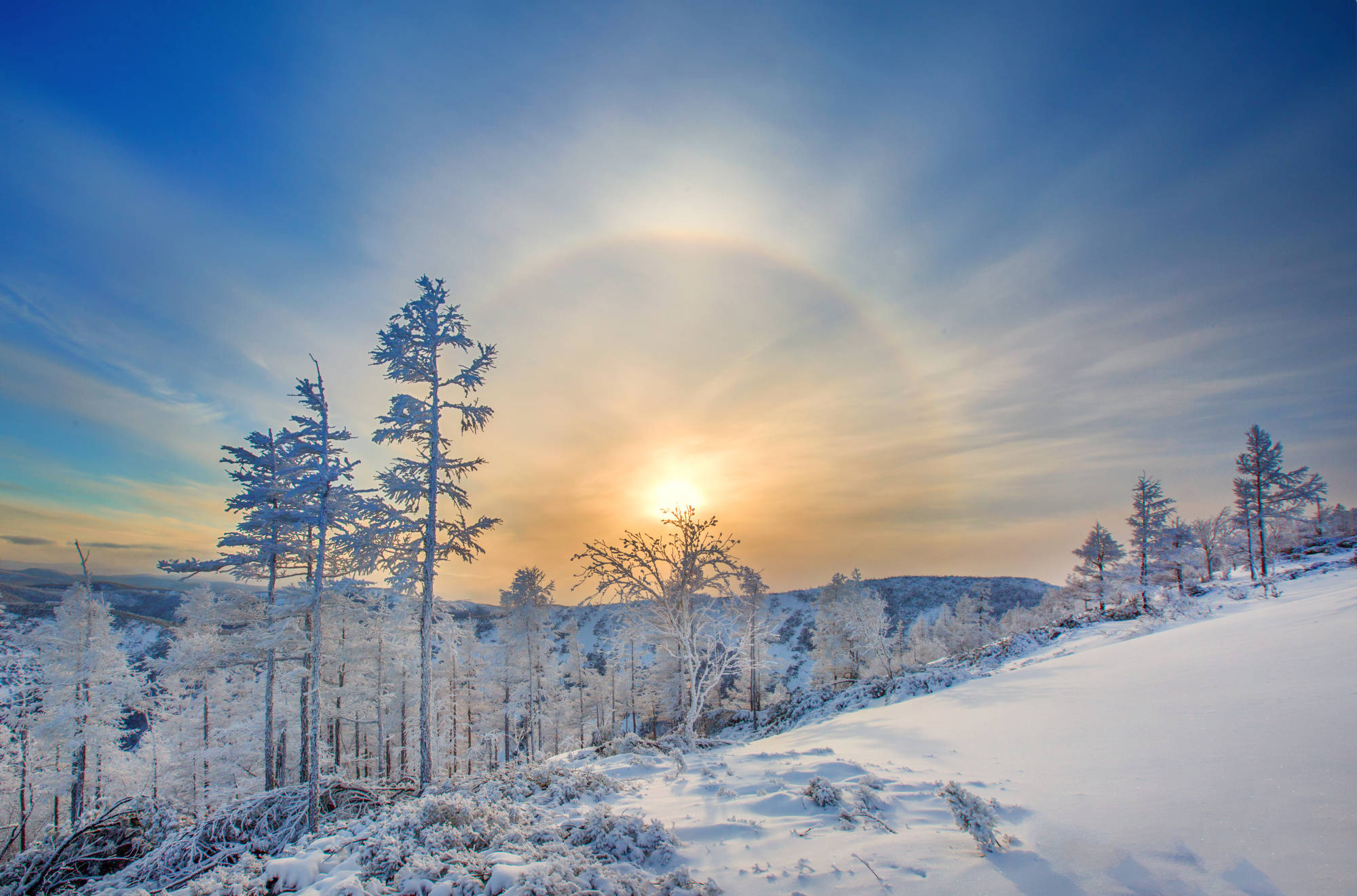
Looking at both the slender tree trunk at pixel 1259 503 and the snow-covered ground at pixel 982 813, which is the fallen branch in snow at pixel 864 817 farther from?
the slender tree trunk at pixel 1259 503

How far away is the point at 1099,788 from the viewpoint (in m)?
4.73

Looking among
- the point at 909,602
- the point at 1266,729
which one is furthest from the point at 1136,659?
the point at 909,602

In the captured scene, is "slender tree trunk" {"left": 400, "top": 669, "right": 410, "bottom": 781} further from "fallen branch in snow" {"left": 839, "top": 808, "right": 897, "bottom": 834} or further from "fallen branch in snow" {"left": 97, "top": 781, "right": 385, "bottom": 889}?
"fallen branch in snow" {"left": 839, "top": 808, "right": 897, "bottom": 834}

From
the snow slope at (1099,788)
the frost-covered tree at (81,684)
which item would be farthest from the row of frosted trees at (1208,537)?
the frost-covered tree at (81,684)

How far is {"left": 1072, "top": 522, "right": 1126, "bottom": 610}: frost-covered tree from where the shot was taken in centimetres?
3709

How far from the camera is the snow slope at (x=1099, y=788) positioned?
3.25m

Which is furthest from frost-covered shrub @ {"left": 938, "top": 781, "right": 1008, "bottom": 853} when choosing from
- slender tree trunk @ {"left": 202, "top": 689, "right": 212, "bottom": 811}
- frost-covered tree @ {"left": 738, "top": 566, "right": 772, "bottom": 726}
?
slender tree trunk @ {"left": 202, "top": 689, "right": 212, "bottom": 811}

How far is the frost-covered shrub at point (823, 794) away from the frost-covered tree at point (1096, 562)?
1711 inches

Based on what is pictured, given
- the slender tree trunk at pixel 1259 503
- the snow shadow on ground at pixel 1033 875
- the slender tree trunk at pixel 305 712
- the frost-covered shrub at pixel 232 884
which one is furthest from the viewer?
the slender tree trunk at pixel 1259 503

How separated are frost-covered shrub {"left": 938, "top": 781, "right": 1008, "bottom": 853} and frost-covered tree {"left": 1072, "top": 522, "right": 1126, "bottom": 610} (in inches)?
1742

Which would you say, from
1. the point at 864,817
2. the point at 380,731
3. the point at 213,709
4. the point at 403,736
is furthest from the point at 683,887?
the point at 213,709

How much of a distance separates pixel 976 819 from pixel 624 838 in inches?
130

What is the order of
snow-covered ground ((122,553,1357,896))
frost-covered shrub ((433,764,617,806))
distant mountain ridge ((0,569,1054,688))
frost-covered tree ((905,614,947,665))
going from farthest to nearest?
1. distant mountain ridge ((0,569,1054,688))
2. frost-covered tree ((905,614,947,665))
3. frost-covered shrub ((433,764,617,806))
4. snow-covered ground ((122,553,1357,896))

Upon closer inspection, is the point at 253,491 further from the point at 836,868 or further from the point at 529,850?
the point at 836,868
